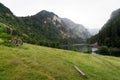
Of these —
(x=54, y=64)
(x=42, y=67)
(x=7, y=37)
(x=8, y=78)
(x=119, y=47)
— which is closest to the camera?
(x=8, y=78)

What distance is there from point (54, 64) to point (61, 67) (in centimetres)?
136

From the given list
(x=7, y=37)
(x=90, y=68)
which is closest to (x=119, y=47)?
(x=7, y=37)

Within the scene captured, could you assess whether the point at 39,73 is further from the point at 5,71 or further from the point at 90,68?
the point at 90,68

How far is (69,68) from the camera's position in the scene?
31.5 meters

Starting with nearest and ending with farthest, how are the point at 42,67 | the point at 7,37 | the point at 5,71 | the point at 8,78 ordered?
1. the point at 8,78
2. the point at 5,71
3. the point at 42,67
4. the point at 7,37

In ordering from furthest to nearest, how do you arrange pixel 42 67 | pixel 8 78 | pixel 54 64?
pixel 54 64, pixel 42 67, pixel 8 78

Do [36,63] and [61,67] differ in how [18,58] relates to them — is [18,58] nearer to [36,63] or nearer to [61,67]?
[36,63]

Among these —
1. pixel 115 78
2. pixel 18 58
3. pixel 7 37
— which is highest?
pixel 7 37

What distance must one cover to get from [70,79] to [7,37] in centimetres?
2903

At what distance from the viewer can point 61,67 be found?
31453mm

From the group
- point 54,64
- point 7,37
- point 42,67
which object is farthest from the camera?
point 7,37

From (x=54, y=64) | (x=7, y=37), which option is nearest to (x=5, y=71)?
(x=54, y=64)

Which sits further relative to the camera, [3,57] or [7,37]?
[7,37]

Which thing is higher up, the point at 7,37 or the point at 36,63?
the point at 7,37
